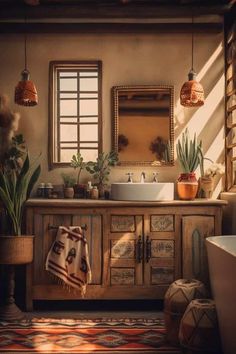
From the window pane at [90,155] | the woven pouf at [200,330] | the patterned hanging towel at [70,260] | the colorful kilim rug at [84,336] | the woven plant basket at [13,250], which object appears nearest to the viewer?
the woven pouf at [200,330]

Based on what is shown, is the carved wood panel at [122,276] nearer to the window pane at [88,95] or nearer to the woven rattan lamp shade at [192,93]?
the woven rattan lamp shade at [192,93]

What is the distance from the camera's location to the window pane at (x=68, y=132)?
4660 mm

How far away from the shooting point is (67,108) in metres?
4.66

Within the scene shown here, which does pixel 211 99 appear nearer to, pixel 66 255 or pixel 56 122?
pixel 56 122

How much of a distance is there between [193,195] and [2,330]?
200 centimetres

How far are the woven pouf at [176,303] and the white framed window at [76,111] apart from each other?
1.91 metres

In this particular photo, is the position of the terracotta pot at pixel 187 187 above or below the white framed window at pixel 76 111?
Result: below

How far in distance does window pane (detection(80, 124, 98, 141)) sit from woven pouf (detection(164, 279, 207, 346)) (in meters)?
2.01

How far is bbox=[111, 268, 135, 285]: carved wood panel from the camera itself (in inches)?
155

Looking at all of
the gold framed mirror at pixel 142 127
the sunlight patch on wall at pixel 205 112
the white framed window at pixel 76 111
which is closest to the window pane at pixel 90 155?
the white framed window at pixel 76 111

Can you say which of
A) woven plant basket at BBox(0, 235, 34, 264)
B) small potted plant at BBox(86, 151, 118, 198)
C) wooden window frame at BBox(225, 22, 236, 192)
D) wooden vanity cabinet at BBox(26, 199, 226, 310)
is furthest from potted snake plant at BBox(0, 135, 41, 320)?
wooden window frame at BBox(225, 22, 236, 192)

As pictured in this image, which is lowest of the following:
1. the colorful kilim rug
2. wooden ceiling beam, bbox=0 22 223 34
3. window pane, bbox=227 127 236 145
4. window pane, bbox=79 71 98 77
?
the colorful kilim rug

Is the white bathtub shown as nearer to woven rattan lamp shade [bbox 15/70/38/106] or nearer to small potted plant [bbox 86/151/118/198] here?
small potted plant [bbox 86/151/118/198]

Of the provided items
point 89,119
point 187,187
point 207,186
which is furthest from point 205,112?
point 89,119
